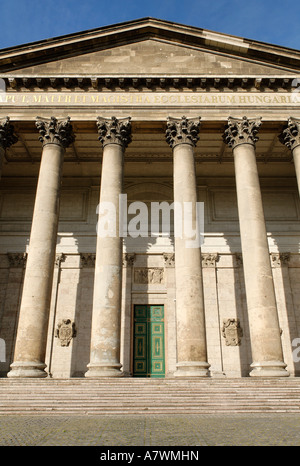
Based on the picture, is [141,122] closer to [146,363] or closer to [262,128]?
[262,128]

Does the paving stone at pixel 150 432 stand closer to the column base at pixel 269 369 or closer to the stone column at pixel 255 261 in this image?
the column base at pixel 269 369

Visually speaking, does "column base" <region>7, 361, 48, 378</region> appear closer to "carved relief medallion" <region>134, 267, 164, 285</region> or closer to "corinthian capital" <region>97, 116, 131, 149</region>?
"carved relief medallion" <region>134, 267, 164, 285</region>

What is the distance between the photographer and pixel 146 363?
19094 millimetres

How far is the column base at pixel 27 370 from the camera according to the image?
12.7 meters

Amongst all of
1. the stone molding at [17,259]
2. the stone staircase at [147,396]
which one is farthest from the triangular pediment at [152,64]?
the stone staircase at [147,396]

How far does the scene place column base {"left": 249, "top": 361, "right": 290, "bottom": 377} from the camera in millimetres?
12727

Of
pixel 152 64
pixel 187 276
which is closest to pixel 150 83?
pixel 152 64

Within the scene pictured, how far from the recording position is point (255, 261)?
14.5 m

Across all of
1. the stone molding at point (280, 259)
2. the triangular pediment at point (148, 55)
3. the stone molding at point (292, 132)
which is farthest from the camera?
the stone molding at point (280, 259)

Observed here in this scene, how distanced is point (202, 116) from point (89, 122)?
5260mm

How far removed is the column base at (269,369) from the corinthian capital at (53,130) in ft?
40.1

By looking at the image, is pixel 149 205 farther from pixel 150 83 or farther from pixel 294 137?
pixel 294 137

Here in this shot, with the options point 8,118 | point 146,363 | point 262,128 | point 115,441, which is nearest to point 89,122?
point 8,118

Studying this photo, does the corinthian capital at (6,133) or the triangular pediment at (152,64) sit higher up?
the triangular pediment at (152,64)
